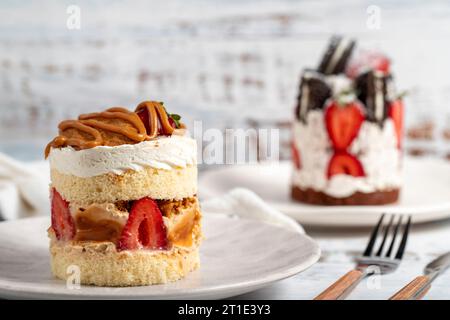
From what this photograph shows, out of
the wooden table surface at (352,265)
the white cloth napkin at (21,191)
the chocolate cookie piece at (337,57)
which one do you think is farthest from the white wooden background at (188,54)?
the wooden table surface at (352,265)

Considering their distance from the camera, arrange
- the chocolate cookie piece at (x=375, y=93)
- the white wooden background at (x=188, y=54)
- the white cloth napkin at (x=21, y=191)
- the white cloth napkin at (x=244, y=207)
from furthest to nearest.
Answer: the white wooden background at (x=188, y=54) < the chocolate cookie piece at (x=375, y=93) < the white cloth napkin at (x=21, y=191) < the white cloth napkin at (x=244, y=207)

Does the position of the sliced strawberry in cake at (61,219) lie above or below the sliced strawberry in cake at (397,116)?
below

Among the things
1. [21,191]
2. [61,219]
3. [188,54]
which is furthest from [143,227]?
[188,54]

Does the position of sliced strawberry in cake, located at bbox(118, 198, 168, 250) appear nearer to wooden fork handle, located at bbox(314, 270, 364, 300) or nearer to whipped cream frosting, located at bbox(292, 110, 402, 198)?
wooden fork handle, located at bbox(314, 270, 364, 300)

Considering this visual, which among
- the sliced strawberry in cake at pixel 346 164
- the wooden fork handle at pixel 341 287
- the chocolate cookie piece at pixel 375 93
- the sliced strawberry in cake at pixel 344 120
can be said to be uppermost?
the chocolate cookie piece at pixel 375 93

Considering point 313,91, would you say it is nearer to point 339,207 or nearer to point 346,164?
point 346,164

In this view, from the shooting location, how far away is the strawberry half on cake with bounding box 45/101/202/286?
1671 mm

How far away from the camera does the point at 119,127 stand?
1671 mm

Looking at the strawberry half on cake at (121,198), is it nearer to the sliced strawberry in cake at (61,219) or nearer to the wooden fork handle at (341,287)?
the sliced strawberry in cake at (61,219)

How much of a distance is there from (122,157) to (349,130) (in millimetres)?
1229

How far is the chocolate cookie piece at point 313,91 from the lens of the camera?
2729mm

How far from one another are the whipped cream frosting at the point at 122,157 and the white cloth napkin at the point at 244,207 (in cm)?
65

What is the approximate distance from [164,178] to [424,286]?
0.61 meters

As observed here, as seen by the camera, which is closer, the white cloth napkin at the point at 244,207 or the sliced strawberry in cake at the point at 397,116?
the white cloth napkin at the point at 244,207
